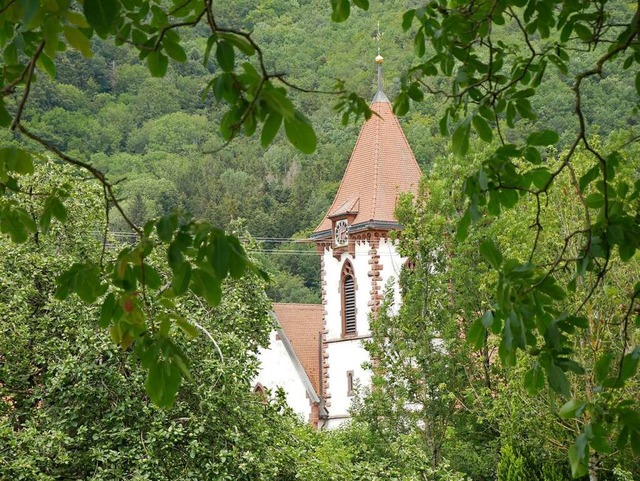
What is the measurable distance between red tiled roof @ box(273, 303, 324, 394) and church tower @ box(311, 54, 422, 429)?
0.99 meters

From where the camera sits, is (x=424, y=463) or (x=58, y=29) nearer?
(x=58, y=29)

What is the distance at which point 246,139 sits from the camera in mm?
68062

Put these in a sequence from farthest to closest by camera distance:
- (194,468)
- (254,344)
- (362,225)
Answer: (362,225) → (254,344) → (194,468)

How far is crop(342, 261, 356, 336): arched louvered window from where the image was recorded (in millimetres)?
35688

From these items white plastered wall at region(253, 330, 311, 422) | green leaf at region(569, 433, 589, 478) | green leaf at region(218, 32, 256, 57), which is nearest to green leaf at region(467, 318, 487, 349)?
green leaf at region(569, 433, 589, 478)

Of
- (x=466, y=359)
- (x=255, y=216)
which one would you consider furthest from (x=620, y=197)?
(x=255, y=216)

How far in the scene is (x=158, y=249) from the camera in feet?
53.4

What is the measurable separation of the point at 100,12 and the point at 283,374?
33905mm

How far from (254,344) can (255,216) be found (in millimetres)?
45758

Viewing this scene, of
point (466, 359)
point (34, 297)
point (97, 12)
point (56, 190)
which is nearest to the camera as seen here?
point (97, 12)

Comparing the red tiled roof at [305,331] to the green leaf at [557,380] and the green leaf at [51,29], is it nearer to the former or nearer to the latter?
the green leaf at [557,380]

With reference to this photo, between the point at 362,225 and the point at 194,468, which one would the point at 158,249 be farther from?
the point at 362,225

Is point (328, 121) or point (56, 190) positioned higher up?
point (328, 121)

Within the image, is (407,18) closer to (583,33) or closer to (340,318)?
(583,33)
